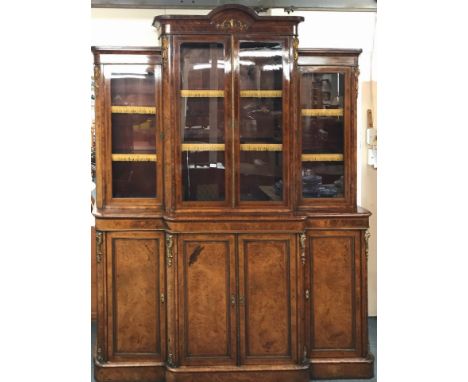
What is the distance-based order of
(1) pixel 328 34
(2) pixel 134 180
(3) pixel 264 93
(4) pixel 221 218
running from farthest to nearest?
(1) pixel 328 34 → (2) pixel 134 180 → (3) pixel 264 93 → (4) pixel 221 218

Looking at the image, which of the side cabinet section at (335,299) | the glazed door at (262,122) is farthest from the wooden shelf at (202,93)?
the side cabinet section at (335,299)

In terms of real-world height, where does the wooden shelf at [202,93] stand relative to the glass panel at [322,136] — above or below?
above

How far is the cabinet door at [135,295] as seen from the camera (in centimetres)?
342

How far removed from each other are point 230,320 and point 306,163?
1.05 metres

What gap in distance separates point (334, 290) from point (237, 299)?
59 cm

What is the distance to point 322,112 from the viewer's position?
3605 mm

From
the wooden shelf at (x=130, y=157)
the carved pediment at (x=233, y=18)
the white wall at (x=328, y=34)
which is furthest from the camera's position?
the white wall at (x=328, y=34)

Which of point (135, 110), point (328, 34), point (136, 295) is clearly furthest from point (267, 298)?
point (328, 34)

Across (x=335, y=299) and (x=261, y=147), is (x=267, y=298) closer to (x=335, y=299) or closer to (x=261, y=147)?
(x=335, y=299)

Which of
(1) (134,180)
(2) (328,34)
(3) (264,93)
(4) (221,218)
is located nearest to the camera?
(4) (221,218)

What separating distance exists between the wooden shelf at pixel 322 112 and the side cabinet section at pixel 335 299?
0.71 m

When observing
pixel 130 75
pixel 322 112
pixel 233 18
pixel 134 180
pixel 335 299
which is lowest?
pixel 335 299

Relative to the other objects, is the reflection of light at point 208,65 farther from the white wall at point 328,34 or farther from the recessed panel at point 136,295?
the recessed panel at point 136,295
